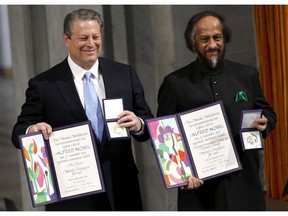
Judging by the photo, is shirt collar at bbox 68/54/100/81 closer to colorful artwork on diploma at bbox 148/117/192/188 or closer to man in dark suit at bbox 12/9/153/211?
man in dark suit at bbox 12/9/153/211

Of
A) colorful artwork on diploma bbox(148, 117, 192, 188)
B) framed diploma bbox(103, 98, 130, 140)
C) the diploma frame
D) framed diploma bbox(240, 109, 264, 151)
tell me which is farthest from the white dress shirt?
framed diploma bbox(240, 109, 264, 151)

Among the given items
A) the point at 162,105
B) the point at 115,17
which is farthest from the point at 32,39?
the point at 162,105

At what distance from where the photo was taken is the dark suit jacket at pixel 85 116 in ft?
13.9

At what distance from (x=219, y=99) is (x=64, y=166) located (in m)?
1.03

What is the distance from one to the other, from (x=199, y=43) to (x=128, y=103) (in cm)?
57

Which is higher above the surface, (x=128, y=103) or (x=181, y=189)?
(x=128, y=103)

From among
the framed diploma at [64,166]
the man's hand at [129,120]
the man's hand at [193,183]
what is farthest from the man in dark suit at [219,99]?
the framed diploma at [64,166]

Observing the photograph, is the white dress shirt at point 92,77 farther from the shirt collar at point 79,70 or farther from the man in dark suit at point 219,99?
the man in dark suit at point 219,99

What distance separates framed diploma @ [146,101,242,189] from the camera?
4.30 metres

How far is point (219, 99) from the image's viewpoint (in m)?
4.48

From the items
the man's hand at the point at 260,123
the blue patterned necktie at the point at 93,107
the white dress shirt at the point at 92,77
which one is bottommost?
the man's hand at the point at 260,123

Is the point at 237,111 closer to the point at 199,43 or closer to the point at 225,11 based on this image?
the point at 199,43

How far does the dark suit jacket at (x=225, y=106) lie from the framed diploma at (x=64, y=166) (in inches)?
23.3
